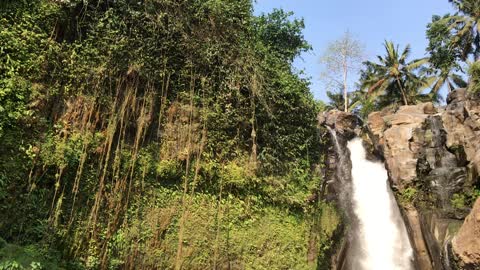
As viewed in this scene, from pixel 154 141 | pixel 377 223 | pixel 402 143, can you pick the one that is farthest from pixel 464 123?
pixel 154 141

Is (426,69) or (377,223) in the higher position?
(426,69)

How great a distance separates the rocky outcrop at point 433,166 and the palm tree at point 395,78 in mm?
10587

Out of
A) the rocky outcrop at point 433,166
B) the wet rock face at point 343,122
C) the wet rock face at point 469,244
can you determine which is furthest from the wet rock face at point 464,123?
the wet rock face at point 343,122

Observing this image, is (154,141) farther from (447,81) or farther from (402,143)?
(447,81)

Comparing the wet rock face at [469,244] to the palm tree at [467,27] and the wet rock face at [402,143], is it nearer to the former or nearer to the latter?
the wet rock face at [402,143]

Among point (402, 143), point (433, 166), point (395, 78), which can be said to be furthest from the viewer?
point (395, 78)

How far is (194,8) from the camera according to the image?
1036 centimetres

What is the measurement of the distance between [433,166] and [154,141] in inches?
468

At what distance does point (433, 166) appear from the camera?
631 inches

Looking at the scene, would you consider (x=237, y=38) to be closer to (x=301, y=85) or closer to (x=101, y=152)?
(x=301, y=85)

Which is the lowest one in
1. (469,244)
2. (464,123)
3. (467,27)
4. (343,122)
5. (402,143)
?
(469,244)

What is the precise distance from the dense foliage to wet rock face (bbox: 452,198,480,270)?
137 inches

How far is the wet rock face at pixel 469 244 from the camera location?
10078mm

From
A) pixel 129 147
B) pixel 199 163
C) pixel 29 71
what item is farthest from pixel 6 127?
pixel 199 163
